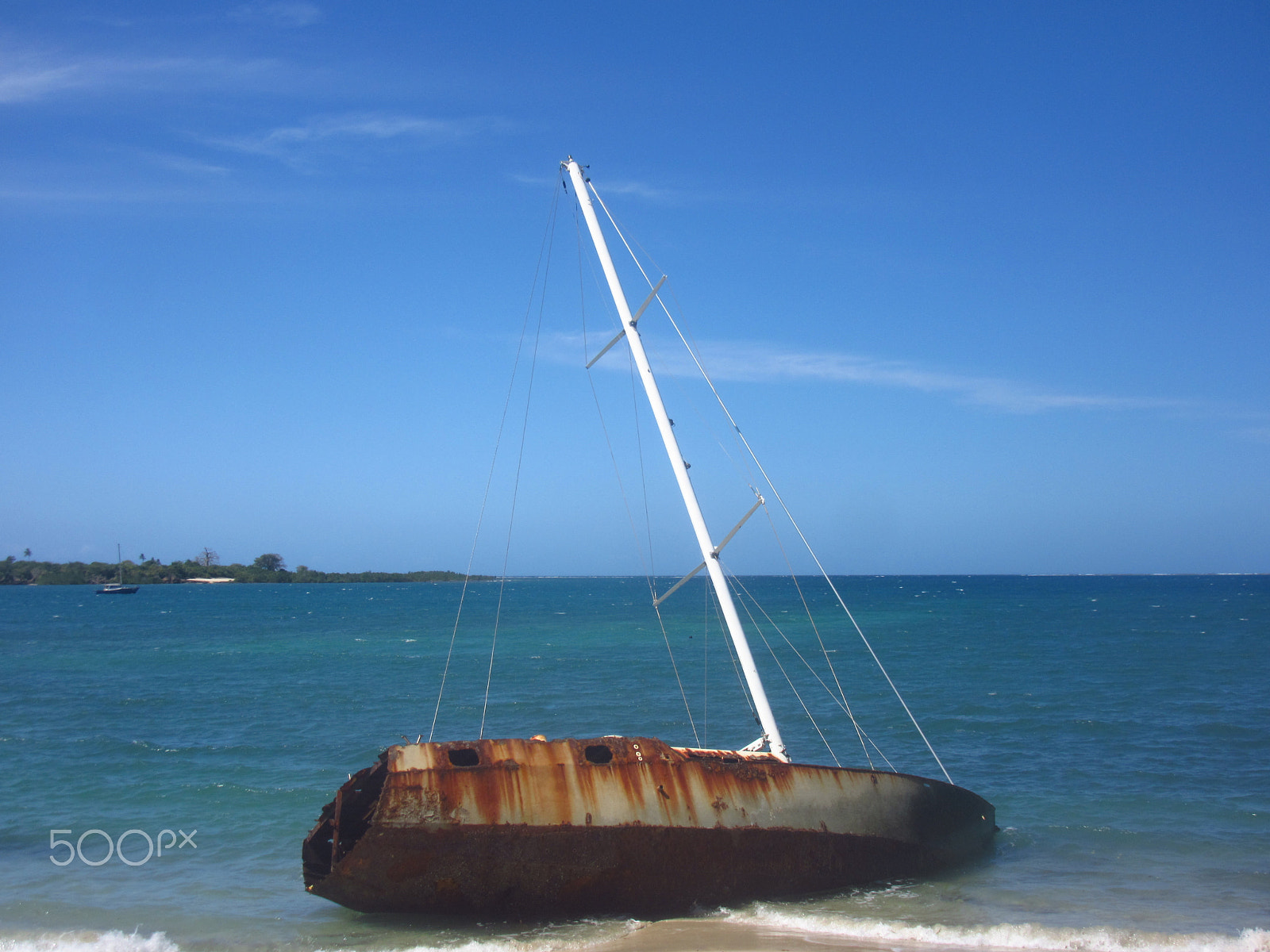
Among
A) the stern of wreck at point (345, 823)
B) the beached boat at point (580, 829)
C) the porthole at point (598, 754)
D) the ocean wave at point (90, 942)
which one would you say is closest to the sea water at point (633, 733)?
the ocean wave at point (90, 942)

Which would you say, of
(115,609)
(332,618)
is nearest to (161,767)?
(332,618)

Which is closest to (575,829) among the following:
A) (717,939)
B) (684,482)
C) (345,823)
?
(717,939)

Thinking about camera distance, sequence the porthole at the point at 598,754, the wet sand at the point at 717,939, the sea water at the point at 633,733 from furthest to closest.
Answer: the sea water at the point at 633,733
the porthole at the point at 598,754
the wet sand at the point at 717,939

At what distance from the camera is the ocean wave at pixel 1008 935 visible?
10031 mm

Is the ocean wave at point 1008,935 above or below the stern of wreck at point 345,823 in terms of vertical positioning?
below

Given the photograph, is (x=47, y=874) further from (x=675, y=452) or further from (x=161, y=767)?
(x=675, y=452)

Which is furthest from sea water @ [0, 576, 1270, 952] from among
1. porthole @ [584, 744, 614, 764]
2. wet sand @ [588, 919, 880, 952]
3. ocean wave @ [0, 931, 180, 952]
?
porthole @ [584, 744, 614, 764]

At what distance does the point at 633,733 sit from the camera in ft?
70.8

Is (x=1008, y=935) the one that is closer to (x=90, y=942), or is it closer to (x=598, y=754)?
(x=598, y=754)

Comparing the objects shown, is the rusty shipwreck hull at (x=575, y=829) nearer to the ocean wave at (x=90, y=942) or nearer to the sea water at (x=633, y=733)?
the sea water at (x=633, y=733)

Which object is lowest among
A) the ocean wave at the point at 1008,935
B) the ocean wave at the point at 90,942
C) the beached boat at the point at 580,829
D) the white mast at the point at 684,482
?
the ocean wave at the point at 90,942

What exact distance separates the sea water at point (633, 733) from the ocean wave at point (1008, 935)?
0.04 meters

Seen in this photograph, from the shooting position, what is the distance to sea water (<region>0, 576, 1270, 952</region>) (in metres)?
10.8

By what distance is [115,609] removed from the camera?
9212cm
